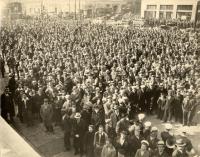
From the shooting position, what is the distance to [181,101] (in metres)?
4.45

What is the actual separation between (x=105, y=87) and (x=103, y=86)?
43mm

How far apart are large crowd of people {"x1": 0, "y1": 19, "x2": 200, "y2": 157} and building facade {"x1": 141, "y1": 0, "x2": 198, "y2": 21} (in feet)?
0.92

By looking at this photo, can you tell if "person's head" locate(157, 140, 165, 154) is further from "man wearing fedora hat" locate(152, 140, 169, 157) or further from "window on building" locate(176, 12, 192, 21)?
"window on building" locate(176, 12, 192, 21)

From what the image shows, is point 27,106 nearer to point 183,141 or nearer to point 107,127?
point 107,127

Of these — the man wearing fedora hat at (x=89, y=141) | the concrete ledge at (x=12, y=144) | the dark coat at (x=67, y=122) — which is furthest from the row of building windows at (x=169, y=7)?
the concrete ledge at (x=12, y=144)

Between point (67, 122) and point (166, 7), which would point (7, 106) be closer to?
point (67, 122)

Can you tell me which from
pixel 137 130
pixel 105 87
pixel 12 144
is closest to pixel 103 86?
pixel 105 87

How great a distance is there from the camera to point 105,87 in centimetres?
562

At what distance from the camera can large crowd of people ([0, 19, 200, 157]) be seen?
11.6ft

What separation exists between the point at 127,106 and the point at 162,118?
1.99ft

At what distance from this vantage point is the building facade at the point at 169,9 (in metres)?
2.97

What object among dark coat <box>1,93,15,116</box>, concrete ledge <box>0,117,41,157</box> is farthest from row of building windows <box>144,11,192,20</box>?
dark coat <box>1,93,15,116</box>

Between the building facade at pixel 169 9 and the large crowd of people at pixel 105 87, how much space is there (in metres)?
0.28

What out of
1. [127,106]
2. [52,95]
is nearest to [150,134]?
[127,106]
